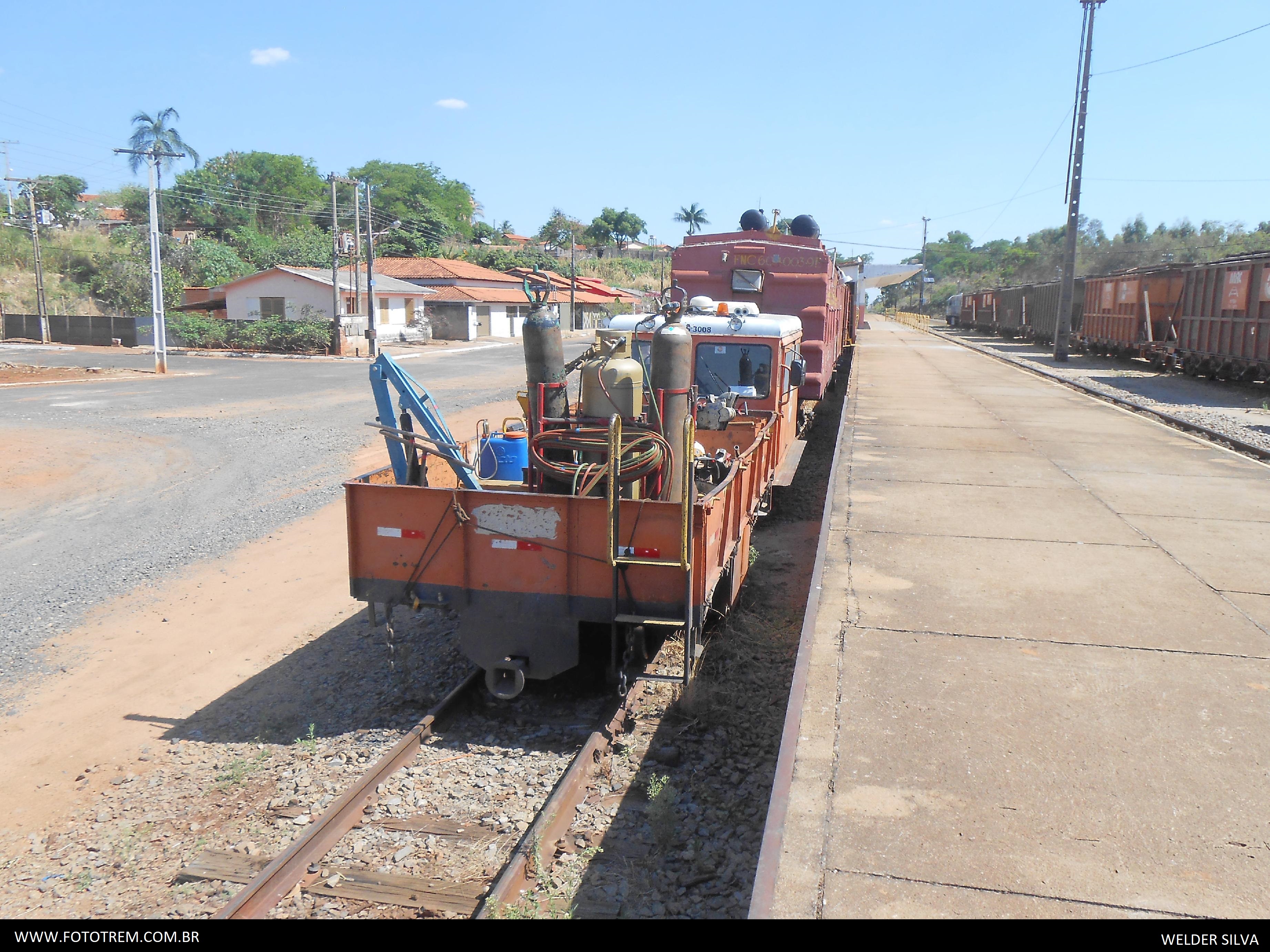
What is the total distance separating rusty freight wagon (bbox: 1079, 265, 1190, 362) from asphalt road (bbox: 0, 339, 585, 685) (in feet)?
69.4

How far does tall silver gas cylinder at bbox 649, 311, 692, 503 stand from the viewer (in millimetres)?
6355

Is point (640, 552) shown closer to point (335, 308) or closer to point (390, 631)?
point (390, 631)

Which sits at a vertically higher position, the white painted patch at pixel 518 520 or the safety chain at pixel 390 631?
the white painted patch at pixel 518 520

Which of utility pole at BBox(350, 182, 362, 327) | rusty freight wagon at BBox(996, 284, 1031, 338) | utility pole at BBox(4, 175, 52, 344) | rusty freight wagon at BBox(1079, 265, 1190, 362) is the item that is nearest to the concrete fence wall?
utility pole at BBox(4, 175, 52, 344)

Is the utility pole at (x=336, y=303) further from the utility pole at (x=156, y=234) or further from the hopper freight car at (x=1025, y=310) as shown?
the hopper freight car at (x=1025, y=310)

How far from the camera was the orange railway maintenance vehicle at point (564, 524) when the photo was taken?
19.2 ft

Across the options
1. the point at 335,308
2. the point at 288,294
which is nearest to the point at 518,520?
the point at 335,308

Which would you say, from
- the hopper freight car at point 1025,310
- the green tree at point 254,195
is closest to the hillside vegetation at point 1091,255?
the hopper freight car at point 1025,310

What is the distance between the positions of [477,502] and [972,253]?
168662 mm

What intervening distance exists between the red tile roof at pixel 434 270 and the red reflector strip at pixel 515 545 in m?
52.7

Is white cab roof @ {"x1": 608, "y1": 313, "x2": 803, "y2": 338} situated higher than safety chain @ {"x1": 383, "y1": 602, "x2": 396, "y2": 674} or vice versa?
white cab roof @ {"x1": 608, "y1": 313, "x2": 803, "y2": 338}

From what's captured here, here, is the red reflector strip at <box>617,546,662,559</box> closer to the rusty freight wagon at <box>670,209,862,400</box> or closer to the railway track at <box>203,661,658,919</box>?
the railway track at <box>203,661,658,919</box>

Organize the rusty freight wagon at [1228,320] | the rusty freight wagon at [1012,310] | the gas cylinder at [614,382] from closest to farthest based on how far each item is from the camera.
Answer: the gas cylinder at [614,382] < the rusty freight wagon at [1228,320] < the rusty freight wagon at [1012,310]

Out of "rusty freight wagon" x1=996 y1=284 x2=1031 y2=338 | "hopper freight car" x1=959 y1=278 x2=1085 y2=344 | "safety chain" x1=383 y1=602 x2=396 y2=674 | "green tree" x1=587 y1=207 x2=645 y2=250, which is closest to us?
"safety chain" x1=383 y1=602 x2=396 y2=674
